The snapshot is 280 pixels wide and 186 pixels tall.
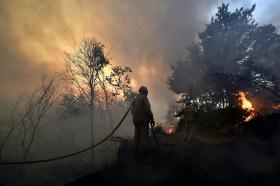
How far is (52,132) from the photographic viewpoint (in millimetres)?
44875

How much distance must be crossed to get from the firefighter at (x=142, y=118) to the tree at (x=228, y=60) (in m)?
14.5

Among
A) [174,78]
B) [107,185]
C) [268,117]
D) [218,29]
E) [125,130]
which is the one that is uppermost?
[218,29]

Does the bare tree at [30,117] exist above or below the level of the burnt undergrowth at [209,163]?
above

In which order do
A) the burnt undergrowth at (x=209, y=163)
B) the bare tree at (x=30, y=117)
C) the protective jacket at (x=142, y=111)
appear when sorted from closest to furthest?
the burnt undergrowth at (x=209, y=163) < the protective jacket at (x=142, y=111) < the bare tree at (x=30, y=117)

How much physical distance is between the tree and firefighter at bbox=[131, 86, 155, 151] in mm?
14521

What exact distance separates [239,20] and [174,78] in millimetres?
8368

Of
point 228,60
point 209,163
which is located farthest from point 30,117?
point 209,163

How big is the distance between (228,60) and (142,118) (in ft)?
60.5

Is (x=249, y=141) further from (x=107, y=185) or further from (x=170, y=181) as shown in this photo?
(x=107, y=185)

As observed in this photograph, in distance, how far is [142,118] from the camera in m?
12.3

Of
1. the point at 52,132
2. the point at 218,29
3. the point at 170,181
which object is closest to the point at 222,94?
the point at 218,29

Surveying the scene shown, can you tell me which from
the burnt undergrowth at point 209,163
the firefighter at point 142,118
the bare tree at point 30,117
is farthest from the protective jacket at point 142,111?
the bare tree at point 30,117

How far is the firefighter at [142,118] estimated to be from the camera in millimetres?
12320

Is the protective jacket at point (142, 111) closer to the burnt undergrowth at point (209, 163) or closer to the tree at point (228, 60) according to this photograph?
the burnt undergrowth at point (209, 163)
